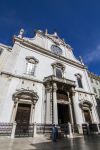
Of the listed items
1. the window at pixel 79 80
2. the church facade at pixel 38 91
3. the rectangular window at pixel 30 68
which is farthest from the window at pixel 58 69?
the rectangular window at pixel 30 68

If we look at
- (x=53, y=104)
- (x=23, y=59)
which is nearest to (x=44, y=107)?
(x=53, y=104)

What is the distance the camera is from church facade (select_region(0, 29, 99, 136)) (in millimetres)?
14023

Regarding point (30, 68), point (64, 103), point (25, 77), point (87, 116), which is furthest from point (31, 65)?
point (87, 116)

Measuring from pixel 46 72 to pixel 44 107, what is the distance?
628cm

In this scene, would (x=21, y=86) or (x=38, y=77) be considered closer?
(x=21, y=86)

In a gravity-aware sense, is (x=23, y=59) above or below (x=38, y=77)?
above

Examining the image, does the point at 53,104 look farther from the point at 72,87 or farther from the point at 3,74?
the point at 3,74

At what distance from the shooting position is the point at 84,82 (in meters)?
24.2

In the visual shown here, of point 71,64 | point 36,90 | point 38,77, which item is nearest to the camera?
point 36,90

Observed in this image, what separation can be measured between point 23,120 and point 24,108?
151cm

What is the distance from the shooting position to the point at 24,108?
1530 cm

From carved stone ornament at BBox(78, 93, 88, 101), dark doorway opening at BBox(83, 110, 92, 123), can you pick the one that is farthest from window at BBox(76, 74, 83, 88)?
dark doorway opening at BBox(83, 110, 92, 123)

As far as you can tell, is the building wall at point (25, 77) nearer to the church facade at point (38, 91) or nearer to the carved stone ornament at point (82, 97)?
the church facade at point (38, 91)

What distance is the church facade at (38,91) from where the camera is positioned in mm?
14023
